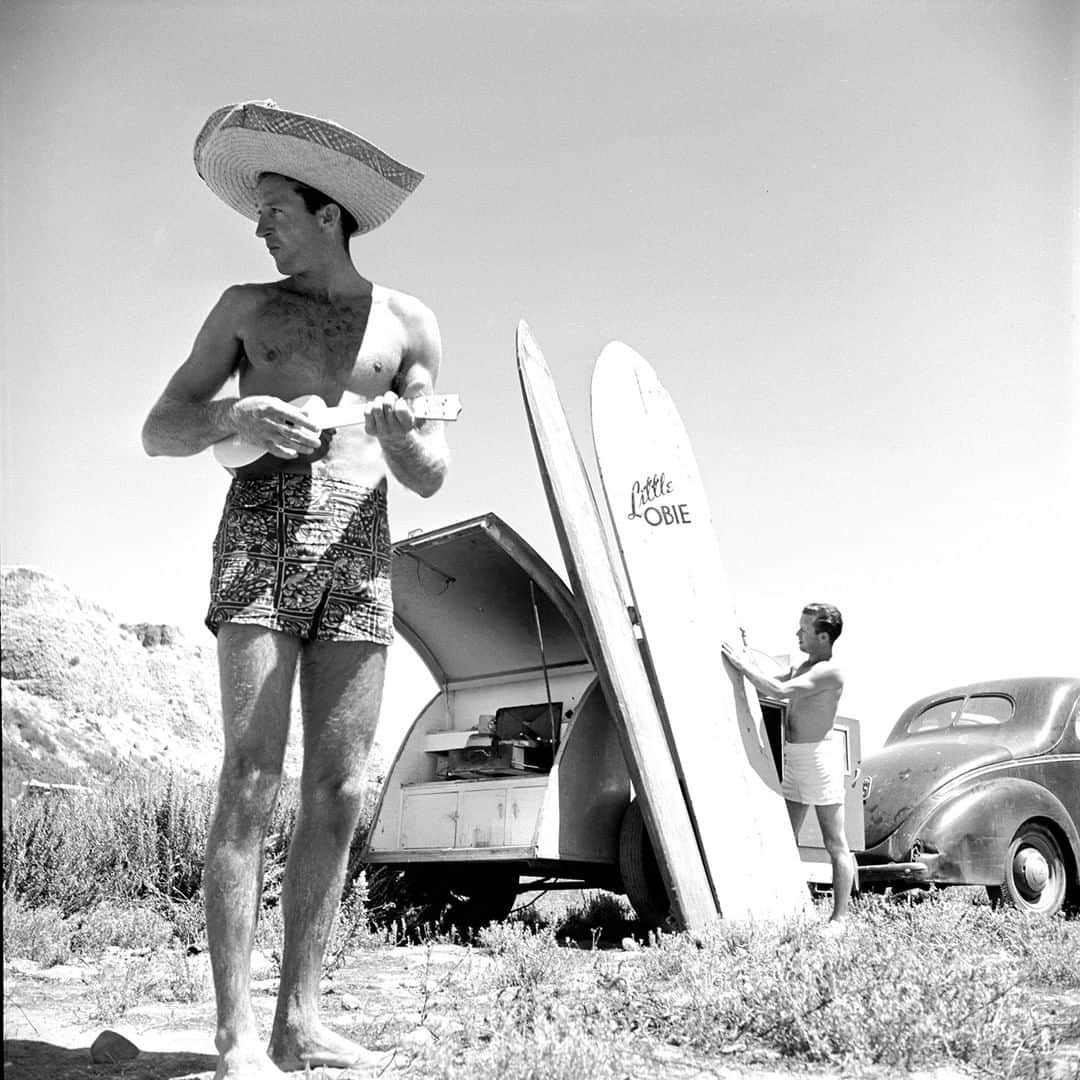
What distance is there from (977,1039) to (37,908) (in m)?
4.64

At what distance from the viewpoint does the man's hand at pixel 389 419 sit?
2.81 metres

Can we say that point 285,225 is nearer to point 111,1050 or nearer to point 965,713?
point 111,1050

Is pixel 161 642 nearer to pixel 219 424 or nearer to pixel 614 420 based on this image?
pixel 614 420

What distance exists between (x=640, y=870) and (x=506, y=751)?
0.94m

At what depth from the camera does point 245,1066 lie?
245 cm

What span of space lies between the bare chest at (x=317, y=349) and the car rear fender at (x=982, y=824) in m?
5.47

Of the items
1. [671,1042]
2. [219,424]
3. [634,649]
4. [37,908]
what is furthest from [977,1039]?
[37,908]

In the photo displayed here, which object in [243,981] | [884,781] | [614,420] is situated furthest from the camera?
[884,781]

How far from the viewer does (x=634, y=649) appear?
6160mm

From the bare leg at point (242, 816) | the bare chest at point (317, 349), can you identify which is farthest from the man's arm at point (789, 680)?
the bare leg at point (242, 816)

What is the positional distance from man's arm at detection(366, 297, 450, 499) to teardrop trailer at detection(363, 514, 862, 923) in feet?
8.84

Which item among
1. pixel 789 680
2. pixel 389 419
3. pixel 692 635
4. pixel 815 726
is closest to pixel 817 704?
pixel 815 726

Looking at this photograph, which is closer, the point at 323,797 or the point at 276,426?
the point at 276,426

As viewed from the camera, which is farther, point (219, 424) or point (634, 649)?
point (634, 649)
